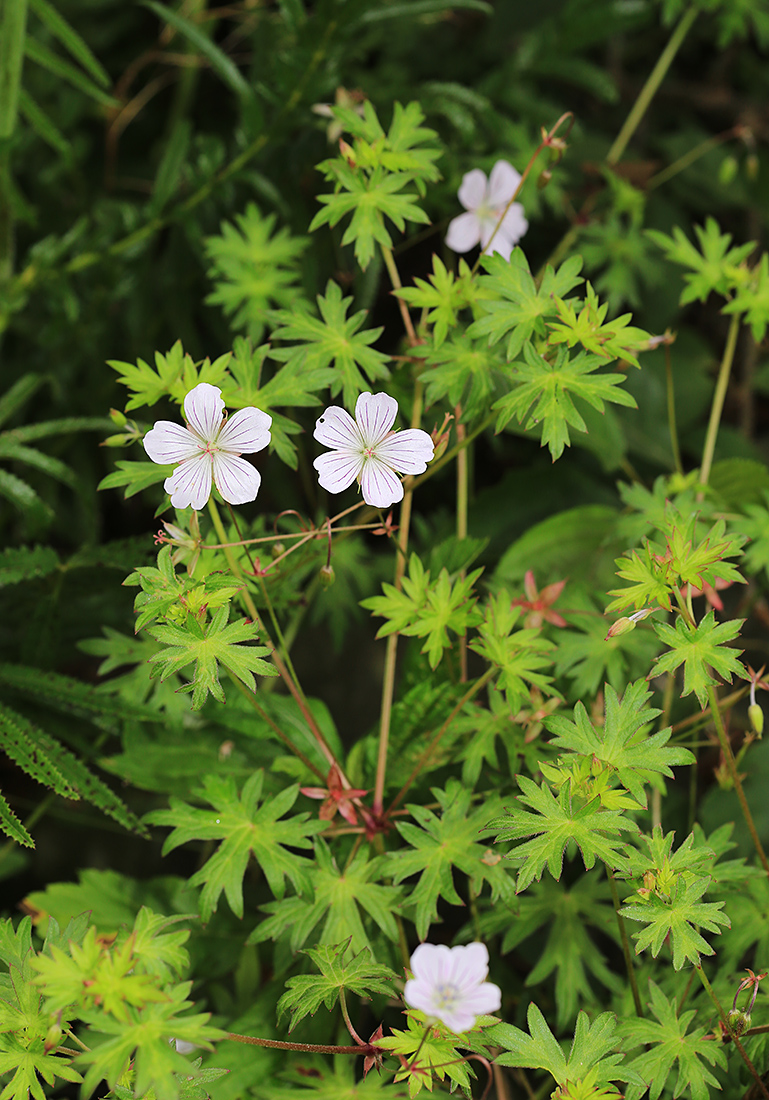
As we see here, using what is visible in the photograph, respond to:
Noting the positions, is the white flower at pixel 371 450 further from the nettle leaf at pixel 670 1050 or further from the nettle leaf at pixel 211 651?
the nettle leaf at pixel 670 1050

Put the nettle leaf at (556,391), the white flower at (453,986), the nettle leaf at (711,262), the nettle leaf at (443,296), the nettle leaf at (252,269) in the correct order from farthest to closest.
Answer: the nettle leaf at (252,269) → the nettle leaf at (711,262) → the nettle leaf at (443,296) → the nettle leaf at (556,391) → the white flower at (453,986)

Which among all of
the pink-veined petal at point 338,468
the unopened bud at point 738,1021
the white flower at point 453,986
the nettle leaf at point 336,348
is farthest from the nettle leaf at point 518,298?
the unopened bud at point 738,1021

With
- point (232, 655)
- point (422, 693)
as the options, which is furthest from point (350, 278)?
point (232, 655)

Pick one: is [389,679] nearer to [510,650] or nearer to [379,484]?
[510,650]

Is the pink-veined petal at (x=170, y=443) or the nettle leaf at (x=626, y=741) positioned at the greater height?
the pink-veined petal at (x=170, y=443)

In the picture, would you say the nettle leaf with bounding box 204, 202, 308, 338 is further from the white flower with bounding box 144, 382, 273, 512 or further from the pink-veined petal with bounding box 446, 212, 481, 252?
the white flower with bounding box 144, 382, 273, 512

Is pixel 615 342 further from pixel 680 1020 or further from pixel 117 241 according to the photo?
pixel 117 241
